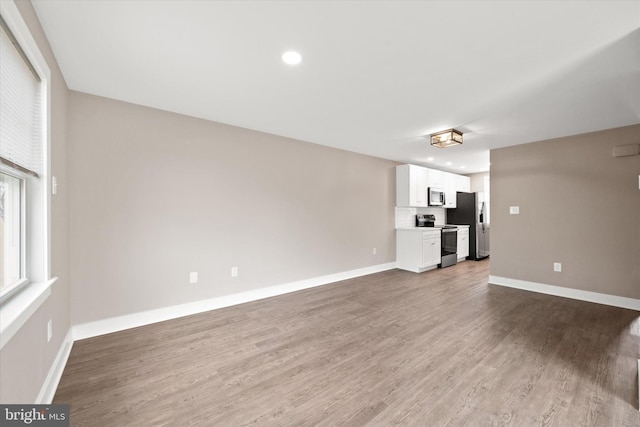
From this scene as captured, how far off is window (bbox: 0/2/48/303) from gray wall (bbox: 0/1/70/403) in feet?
0.59

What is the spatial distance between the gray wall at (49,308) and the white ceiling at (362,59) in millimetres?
180

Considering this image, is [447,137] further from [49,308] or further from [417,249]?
[49,308]

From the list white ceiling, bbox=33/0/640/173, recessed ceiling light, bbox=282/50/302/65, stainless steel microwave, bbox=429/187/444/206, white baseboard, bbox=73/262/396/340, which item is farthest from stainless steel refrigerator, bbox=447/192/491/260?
recessed ceiling light, bbox=282/50/302/65

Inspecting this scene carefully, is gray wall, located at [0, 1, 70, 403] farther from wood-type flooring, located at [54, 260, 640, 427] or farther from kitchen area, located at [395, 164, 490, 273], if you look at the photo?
kitchen area, located at [395, 164, 490, 273]

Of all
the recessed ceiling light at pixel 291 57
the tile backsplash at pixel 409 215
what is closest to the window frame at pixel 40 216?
the recessed ceiling light at pixel 291 57

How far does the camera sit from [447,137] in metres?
3.73

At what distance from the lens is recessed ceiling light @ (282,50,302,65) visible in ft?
6.43

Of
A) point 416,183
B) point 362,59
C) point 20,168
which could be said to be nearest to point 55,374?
Answer: point 20,168

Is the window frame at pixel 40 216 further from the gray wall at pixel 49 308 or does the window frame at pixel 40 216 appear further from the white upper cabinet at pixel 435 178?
the white upper cabinet at pixel 435 178

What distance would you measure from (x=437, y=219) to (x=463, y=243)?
0.87 metres

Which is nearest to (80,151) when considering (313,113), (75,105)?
(75,105)

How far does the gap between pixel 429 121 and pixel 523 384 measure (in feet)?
9.39

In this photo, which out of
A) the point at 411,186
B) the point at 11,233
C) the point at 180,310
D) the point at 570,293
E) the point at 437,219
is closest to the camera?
the point at 11,233

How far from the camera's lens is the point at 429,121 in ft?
11.1
